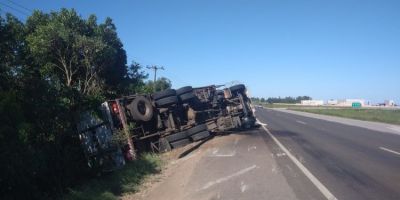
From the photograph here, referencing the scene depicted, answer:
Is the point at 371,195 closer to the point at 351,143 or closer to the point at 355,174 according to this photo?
the point at 355,174

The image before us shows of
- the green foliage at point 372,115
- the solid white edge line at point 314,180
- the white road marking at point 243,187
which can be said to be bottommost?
the green foliage at point 372,115

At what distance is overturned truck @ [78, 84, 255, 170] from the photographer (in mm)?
13367

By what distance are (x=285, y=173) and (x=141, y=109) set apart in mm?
7875

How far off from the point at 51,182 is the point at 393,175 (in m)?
8.66

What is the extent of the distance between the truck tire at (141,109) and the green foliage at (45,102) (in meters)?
1.60

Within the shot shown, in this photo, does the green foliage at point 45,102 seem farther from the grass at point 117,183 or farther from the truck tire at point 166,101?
the truck tire at point 166,101

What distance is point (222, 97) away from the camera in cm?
2106

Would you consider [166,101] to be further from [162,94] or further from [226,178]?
[226,178]

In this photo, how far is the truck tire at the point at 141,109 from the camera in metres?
15.6

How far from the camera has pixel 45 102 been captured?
1088 centimetres

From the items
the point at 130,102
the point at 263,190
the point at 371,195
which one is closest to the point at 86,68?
the point at 130,102

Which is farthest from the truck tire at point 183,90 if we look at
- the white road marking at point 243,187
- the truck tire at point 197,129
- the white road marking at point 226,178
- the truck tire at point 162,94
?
the white road marking at point 243,187

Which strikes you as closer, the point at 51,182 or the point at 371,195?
the point at 371,195

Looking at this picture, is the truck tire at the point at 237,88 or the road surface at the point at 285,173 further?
the truck tire at the point at 237,88
